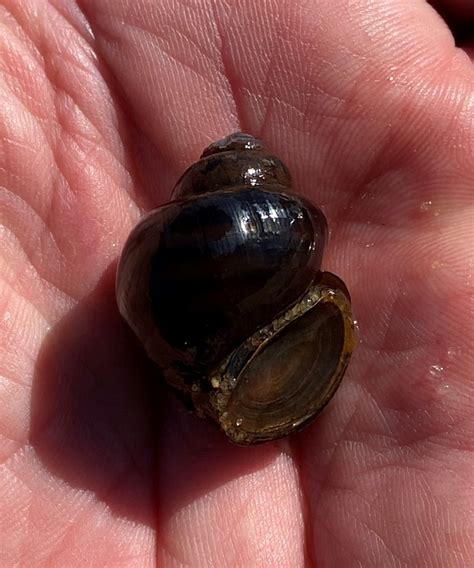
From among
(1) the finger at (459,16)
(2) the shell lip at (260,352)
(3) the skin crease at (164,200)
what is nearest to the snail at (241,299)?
(2) the shell lip at (260,352)

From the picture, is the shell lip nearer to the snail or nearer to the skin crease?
the snail

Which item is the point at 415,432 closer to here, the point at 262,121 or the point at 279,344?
the point at 279,344

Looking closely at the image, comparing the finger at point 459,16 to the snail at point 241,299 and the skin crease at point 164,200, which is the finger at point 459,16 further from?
the snail at point 241,299

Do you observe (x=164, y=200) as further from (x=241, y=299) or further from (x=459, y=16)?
(x=459, y=16)

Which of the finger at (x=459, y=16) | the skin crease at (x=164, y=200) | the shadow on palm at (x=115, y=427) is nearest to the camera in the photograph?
the skin crease at (x=164, y=200)

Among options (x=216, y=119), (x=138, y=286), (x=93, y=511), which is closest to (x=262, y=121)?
(x=216, y=119)

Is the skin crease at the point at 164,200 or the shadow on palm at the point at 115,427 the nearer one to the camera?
the skin crease at the point at 164,200
